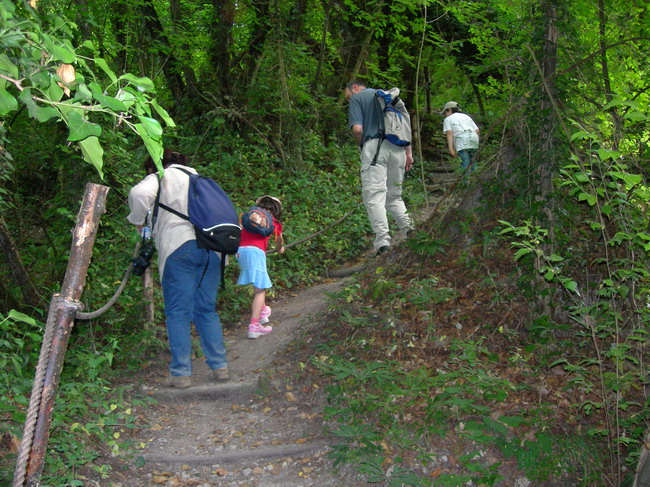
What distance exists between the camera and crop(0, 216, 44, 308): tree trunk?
17.8 feet

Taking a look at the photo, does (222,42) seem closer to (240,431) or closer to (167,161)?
(167,161)

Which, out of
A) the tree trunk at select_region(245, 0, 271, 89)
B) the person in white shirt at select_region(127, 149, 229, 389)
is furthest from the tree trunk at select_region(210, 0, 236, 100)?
the person in white shirt at select_region(127, 149, 229, 389)

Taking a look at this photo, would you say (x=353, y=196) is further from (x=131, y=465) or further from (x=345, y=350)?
(x=131, y=465)

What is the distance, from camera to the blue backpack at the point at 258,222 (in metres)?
6.43

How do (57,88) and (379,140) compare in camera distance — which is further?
(379,140)

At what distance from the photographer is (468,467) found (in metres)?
4.15

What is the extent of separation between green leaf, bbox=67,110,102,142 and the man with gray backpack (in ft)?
19.1

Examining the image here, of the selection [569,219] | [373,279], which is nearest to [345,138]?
[373,279]

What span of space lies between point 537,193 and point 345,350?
2.25m

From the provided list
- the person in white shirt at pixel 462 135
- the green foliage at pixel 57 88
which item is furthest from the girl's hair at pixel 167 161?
the person in white shirt at pixel 462 135

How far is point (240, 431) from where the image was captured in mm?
5020

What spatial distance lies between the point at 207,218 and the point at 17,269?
76.9 inches

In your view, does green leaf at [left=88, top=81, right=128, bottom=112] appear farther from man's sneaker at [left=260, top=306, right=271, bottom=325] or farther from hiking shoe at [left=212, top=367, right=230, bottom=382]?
man's sneaker at [left=260, top=306, right=271, bottom=325]

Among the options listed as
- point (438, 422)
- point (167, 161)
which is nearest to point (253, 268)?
point (167, 161)
